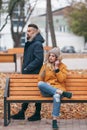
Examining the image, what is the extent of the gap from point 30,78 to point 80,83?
0.84 metres

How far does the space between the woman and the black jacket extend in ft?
0.83

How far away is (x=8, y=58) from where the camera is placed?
19.1m

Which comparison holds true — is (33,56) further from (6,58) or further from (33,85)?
(6,58)

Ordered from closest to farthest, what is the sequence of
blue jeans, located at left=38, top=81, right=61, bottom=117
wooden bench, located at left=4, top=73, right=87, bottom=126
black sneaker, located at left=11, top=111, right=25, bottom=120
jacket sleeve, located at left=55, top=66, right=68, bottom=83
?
blue jeans, located at left=38, top=81, right=61, bottom=117
jacket sleeve, located at left=55, top=66, right=68, bottom=83
wooden bench, located at left=4, top=73, right=87, bottom=126
black sneaker, located at left=11, top=111, right=25, bottom=120

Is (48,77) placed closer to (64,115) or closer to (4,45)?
(64,115)

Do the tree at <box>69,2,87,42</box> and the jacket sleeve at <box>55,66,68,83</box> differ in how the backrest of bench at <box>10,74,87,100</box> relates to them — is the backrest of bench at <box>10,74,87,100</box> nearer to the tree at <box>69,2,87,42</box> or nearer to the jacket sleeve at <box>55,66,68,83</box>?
the jacket sleeve at <box>55,66,68,83</box>

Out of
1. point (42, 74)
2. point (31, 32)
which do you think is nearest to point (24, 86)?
point (42, 74)

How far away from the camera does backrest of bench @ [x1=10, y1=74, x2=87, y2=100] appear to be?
30.3 feet

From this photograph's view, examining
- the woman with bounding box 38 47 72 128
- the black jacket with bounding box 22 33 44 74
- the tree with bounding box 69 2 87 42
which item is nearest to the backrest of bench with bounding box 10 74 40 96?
the black jacket with bounding box 22 33 44 74

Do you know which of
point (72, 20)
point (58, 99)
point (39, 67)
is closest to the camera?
point (58, 99)

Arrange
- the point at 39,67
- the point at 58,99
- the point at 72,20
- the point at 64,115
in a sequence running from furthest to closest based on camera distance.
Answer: the point at 72,20 < the point at 64,115 < the point at 39,67 < the point at 58,99

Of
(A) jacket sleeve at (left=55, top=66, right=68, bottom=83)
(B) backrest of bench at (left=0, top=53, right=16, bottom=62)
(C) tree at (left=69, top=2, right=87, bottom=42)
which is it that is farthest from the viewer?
(C) tree at (left=69, top=2, right=87, bottom=42)

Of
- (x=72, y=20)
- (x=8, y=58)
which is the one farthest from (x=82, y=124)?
(x=72, y=20)

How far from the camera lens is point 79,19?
73.3 meters
